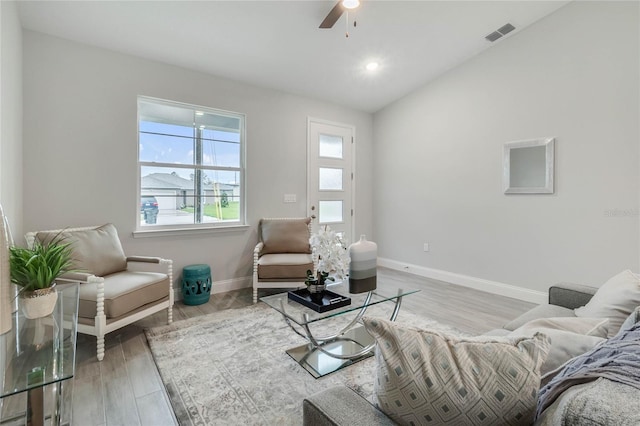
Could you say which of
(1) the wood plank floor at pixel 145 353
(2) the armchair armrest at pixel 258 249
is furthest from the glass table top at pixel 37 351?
(2) the armchair armrest at pixel 258 249

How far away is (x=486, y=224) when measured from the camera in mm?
3979

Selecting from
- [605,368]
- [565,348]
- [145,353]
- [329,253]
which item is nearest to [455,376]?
[605,368]

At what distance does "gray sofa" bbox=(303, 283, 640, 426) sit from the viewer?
52 centimetres

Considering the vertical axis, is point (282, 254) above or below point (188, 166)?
below

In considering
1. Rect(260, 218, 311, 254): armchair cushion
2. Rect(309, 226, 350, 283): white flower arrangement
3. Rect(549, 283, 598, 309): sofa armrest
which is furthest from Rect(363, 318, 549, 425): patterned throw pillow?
Rect(260, 218, 311, 254): armchair cushion

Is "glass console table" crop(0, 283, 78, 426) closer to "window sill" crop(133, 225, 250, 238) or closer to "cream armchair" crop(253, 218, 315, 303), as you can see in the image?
"window sill" crop(133, 225, 250, 238)

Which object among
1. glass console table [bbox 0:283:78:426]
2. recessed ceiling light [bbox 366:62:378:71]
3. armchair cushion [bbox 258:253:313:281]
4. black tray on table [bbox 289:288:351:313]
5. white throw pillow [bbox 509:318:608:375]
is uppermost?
recessed ceiling light [bbox 366:62:378:71]

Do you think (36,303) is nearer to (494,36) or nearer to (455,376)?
(455,376)

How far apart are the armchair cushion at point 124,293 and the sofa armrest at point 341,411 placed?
2.06 meters

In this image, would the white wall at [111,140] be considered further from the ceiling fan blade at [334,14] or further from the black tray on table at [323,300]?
the black tray on table at [323,300]

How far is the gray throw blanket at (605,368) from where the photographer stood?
0.62 meters

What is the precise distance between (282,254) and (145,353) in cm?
185

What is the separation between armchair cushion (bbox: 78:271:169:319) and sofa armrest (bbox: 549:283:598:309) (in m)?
3.02

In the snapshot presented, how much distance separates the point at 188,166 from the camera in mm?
3674
